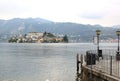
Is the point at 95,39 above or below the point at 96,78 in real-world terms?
above

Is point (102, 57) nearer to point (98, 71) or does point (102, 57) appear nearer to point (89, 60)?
point (89, 60)

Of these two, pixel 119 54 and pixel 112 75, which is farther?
pixel 119 54

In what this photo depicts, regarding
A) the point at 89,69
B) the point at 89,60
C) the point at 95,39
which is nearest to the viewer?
the point at 89,69

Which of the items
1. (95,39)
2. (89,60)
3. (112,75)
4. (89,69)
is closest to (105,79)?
(112,75)

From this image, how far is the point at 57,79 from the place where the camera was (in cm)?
4916

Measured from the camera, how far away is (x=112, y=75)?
23.5 meters

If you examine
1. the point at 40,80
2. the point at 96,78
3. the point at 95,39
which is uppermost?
the point at 95,39

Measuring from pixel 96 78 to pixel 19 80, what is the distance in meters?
24.5

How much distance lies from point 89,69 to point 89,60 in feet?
9.10

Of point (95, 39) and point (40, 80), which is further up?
point (95, 39)

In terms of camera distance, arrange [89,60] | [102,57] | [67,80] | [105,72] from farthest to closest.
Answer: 1. [67,80]
2. [102,57]
3. [89,60]
4. [105,72]

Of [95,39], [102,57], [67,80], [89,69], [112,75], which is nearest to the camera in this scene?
[112,75]

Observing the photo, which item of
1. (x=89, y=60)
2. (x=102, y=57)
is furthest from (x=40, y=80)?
(x=89, y=60)

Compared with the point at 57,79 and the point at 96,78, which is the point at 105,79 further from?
the point at 57,79
